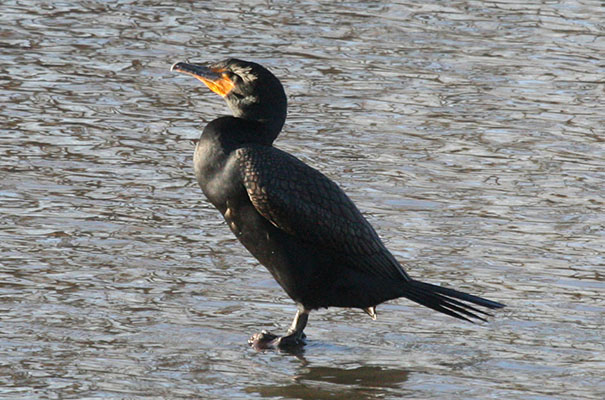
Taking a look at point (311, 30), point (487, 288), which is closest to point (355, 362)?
point (487, 288)

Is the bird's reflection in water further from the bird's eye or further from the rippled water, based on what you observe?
the bird's eye

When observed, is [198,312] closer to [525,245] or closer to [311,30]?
[525,245]

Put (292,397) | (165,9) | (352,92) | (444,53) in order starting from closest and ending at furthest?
1. (292,397)
2. (352,92)
3. (444,53)
4. (165,9)

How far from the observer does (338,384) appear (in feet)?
18.8

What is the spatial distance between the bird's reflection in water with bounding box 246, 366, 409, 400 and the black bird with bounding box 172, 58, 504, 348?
0.32 meters

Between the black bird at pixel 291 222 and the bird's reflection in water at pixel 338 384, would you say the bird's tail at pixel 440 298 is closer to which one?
the black bird at pixel 291 222

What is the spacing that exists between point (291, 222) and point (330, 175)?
2.85m

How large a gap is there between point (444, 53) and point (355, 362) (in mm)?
6682

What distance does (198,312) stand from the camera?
643cm

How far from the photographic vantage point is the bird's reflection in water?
556 cm

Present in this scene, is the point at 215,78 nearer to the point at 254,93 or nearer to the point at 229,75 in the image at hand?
the point at 229,75

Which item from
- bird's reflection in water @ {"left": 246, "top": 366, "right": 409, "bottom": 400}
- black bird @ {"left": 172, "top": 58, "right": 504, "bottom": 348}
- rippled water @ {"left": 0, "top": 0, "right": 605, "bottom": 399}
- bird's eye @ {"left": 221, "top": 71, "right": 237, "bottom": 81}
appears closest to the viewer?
bird's reflection in water @ {"left": 246, "top": 366, "right": 409, "bottom": 400}

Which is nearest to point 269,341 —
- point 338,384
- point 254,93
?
point 338,384

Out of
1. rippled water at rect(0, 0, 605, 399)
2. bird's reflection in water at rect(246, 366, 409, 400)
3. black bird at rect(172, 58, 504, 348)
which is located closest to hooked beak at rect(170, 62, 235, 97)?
A: black bird at rect(172, 58, 504, 348)
